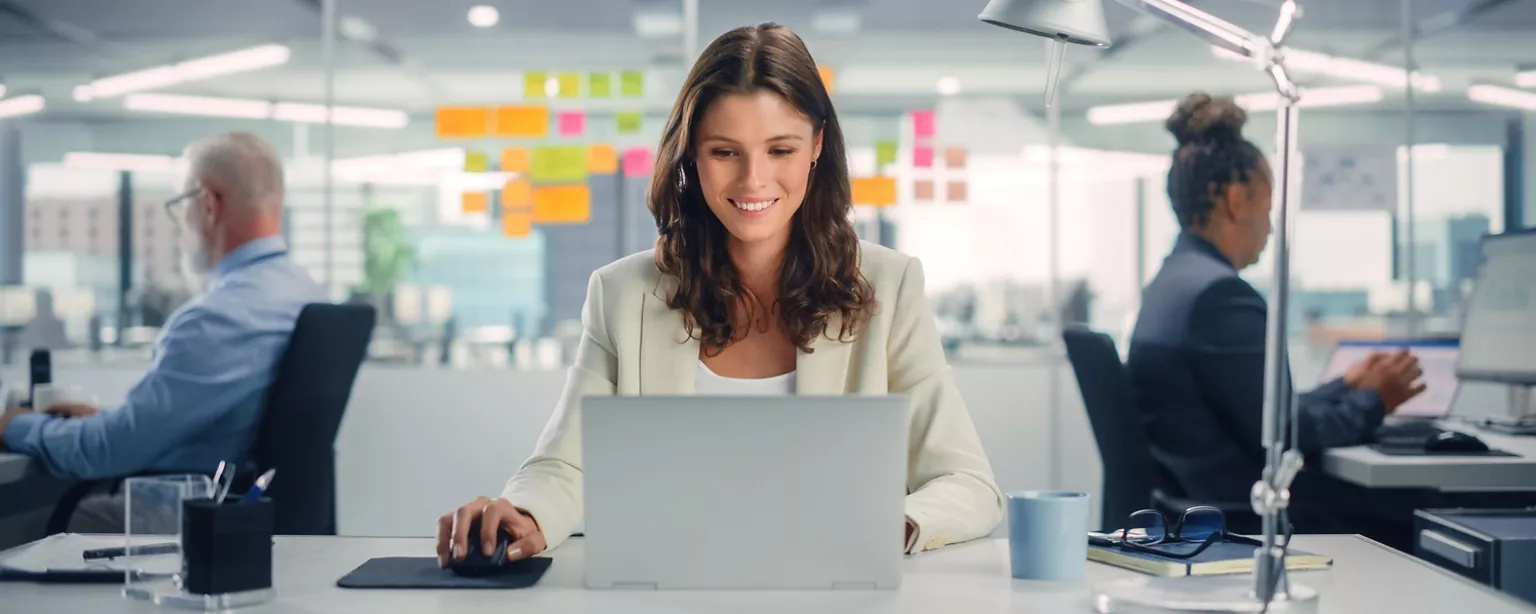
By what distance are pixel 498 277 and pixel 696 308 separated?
116 inches

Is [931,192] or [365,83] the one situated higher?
[365,83]

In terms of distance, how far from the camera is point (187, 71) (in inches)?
192

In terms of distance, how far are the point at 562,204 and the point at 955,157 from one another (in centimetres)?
148

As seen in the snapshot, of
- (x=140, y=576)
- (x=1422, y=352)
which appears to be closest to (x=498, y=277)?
(x=1422, y=352)

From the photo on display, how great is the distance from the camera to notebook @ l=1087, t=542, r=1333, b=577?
1.42 m

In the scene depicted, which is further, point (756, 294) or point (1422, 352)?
point (1422, 352)

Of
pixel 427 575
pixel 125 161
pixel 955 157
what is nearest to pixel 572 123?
pixel 955 157

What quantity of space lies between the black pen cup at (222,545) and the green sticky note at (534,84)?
354cm

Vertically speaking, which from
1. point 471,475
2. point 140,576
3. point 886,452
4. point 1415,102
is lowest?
point 471,475

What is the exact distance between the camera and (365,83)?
474 cm

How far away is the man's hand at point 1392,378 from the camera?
2986mm

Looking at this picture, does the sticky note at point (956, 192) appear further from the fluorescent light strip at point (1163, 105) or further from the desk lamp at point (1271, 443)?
the desk lamp at point (1271, 443)

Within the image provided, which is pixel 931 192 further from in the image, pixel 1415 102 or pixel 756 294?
pixel 756 294

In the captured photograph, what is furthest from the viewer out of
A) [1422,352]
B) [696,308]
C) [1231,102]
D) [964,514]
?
[1422,352]
